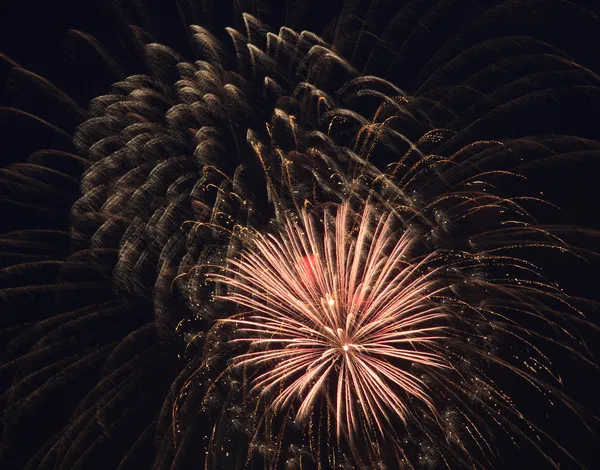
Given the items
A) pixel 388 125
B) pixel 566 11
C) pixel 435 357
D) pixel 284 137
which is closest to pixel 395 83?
pixel 388 125

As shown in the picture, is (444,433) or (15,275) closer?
(444,433)

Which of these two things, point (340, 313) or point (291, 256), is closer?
point (340, 313)

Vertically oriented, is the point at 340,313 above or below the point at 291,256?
below

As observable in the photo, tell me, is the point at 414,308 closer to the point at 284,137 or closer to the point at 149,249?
the point at 284,137

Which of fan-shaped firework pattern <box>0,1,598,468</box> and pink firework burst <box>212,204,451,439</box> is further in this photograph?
fan-shaped firework pattern <box>0,1,598,468</box>
